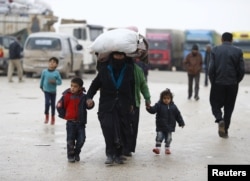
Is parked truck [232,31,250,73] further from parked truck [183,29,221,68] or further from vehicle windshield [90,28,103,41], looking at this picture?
vehicle windshield [90,28,103,41]

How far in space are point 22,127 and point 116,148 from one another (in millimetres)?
4098

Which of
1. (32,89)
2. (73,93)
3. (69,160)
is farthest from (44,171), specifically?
(32,89)

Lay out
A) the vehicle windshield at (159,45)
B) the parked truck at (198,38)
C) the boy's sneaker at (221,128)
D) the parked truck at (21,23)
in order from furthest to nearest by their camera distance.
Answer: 1. the vehicle windshield at (159,45)
2. the parked truck at (198,38)
3. the parked truck at (21,23)
4. the boy's sneaker at (221,128)

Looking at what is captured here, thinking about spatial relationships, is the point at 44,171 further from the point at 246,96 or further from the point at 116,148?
the point at 246,96

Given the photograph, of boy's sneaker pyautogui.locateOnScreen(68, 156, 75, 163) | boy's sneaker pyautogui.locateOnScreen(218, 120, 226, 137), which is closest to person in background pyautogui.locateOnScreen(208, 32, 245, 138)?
boy's sneaker pyautogui.locateOnScreen(218, 120, 226, 137)

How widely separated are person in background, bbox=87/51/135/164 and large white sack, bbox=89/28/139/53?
0.10m

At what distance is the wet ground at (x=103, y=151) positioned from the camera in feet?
26.9

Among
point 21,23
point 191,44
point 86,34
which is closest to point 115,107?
point 21,23

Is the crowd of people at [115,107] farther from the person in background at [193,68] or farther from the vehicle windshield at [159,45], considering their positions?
the vehicle windshield at [159,45]

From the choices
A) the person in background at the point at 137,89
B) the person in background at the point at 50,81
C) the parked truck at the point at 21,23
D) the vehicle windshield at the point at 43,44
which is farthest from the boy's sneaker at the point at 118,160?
the parked truck at the point at 21,23

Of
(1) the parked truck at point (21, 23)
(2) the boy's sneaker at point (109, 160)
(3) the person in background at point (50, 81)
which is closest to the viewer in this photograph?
(2) the boy's sneaker at point (109, 160)

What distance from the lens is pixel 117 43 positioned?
886 centimetres

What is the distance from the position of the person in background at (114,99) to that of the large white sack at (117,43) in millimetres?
96

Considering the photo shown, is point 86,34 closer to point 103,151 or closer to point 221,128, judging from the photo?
point 221,128
